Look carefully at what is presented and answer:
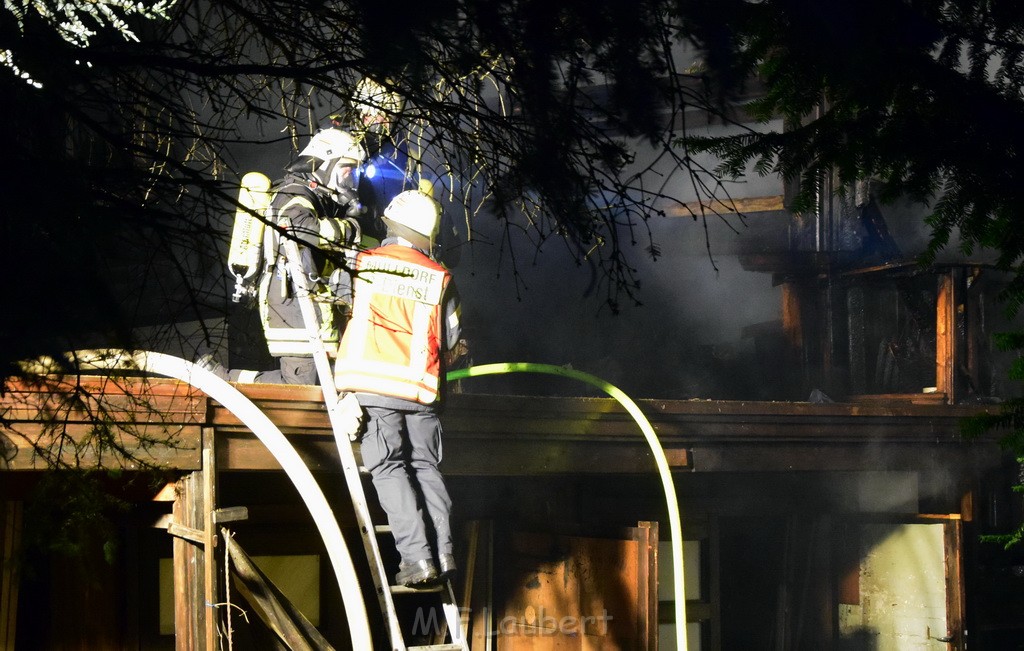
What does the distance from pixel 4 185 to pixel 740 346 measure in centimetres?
894

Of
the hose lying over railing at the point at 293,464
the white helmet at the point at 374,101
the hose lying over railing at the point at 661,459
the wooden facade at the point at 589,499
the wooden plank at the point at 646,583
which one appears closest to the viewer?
the white helmet at the point at 374,101

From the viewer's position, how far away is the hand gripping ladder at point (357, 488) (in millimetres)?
5008

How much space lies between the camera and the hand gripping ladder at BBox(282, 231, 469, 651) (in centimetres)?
501

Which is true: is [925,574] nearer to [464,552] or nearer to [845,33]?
[464,552]

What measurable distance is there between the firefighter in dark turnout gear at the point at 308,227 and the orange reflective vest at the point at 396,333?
413 mm

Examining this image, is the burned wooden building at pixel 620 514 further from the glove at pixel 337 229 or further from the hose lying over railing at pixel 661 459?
the glove at pixel 337 229

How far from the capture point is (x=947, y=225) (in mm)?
3850

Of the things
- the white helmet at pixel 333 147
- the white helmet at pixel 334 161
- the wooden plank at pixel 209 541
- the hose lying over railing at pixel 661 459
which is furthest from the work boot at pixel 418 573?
the white helmet at pixel 333 147

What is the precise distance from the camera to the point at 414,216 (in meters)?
5.60

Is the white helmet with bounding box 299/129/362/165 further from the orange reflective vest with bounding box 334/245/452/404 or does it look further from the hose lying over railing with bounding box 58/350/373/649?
the hose lying over railing with bounding box 58/350/373/649

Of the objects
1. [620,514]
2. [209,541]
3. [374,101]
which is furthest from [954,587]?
[374,101]

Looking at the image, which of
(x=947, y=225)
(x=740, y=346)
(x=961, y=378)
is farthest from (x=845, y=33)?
(x=740, y=346)

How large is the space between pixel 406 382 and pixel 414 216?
2.85 feet
